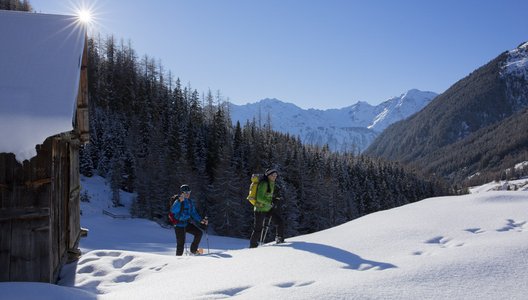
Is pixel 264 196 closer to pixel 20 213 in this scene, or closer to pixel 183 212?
pixel 183 212

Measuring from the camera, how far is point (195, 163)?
199 ft

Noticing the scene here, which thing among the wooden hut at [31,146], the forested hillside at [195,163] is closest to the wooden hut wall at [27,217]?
the wooden hut at [31,146]

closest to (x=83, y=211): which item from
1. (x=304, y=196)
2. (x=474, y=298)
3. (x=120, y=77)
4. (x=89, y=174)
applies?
(x=89, y=174)

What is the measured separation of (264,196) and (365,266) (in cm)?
443

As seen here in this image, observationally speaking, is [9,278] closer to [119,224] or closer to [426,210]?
[426,210]

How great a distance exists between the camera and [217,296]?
206 inches

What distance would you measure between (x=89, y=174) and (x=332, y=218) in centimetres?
3503

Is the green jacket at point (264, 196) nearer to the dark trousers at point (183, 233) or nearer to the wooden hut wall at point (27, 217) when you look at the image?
the dark trousers at point (183, 233)

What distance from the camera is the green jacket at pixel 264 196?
9.94m

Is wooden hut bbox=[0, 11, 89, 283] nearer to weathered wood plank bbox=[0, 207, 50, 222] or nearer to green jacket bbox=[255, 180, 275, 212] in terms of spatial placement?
weathered wood plank bbox=[0, 207, 50, 222]

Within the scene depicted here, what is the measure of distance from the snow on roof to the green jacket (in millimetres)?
4782

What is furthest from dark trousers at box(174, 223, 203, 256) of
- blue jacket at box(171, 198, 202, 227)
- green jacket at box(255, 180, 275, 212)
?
green jacket at box(255, 180, 275, 212)

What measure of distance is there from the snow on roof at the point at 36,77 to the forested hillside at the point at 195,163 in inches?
1494

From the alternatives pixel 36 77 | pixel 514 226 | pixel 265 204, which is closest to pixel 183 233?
pixel 265 204
